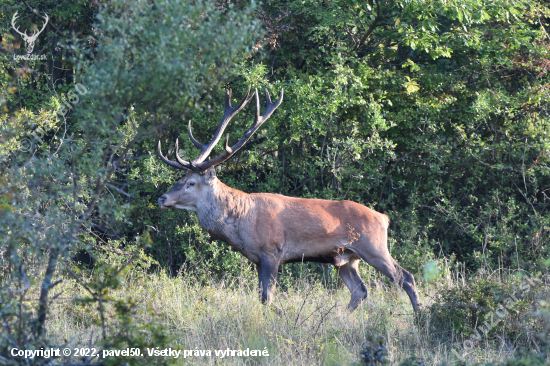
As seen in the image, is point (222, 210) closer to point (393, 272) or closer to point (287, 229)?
point (287, 229)

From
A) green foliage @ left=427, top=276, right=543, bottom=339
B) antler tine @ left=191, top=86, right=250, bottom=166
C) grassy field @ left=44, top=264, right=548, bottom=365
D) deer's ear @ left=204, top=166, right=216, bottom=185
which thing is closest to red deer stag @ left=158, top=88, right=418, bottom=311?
deer's ear @ left=204, top=166, right=216, bottom=185

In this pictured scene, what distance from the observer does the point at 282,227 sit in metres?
7.52

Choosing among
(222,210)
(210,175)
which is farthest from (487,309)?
(210,175)

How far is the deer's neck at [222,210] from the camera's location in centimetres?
767

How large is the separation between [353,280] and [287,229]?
1.31 metres

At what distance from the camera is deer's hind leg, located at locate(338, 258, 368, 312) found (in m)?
7.79

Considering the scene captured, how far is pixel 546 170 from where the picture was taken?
956 cm

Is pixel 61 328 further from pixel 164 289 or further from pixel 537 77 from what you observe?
pixel 537 77

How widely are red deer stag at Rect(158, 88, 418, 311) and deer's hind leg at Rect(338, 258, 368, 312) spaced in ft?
0.05

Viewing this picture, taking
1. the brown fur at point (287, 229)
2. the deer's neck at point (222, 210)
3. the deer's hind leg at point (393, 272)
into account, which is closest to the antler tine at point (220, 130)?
the brown fur at point (287, 229)

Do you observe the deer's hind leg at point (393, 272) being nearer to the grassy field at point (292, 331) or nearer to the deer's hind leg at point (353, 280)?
the grassy field at point (292, 331)

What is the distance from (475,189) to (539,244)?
1741 mm

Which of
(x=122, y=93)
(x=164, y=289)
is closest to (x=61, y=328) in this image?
(x=164, y=289)

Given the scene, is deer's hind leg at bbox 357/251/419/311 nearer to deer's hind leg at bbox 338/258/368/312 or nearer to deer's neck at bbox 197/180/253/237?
deer's hind leg at bbox 338/258/368/312
